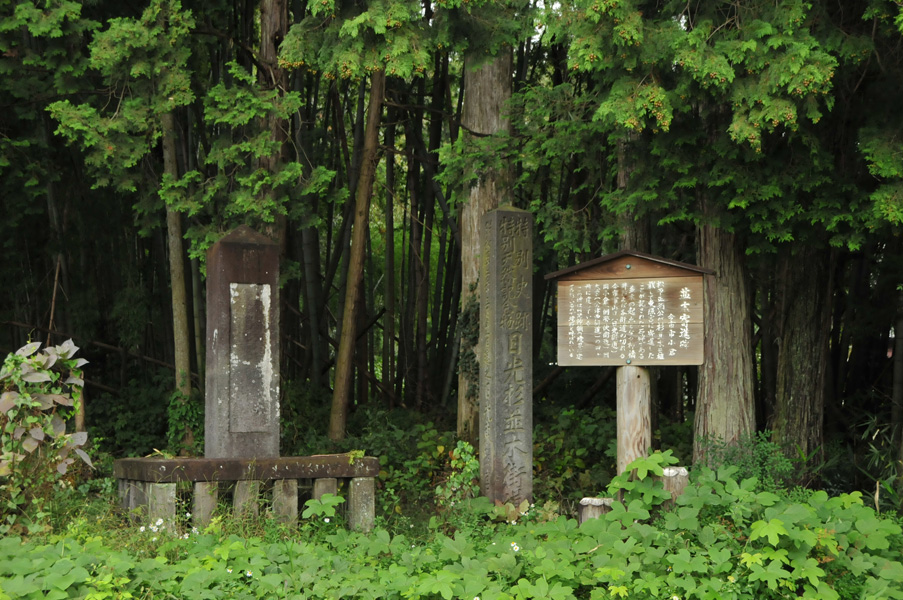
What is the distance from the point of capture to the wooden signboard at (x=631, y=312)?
4.95m

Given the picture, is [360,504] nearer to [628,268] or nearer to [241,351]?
[241,351]

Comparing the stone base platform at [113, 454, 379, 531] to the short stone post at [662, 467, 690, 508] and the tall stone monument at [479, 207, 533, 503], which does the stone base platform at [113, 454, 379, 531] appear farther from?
the short stone post at [662, 467, 690, 508]

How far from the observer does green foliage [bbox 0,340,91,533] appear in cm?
458

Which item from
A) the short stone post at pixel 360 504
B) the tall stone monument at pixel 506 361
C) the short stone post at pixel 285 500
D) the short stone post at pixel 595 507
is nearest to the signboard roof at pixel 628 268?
the tall stone monument at pixel 506 361

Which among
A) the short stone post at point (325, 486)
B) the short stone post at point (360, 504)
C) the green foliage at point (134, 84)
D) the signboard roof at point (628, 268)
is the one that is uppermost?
the green foliage at point (134, 84)

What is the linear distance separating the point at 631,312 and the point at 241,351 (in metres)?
2.44

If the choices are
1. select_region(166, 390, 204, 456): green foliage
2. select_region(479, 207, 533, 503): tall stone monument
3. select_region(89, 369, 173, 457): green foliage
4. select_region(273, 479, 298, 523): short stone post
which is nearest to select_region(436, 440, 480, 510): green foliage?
select_region(479, 207, 533, 503): tall stone monument

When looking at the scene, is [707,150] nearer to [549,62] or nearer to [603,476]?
[603,476]

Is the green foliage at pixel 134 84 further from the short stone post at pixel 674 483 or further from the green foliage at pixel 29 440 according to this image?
the short stone post at pixel 674 483

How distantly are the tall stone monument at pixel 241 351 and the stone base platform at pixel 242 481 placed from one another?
20cm

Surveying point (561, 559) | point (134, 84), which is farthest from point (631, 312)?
point (134, 84)

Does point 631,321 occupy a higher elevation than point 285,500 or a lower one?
higher

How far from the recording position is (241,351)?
542 centimetres

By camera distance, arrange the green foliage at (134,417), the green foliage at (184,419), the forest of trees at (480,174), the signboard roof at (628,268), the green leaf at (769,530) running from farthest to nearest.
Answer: the green foliage at (134,417), the green foliage at (184,419), the signboard roof at (628,268), the forest of trees at (480,174), the green leaf at (769,530)
